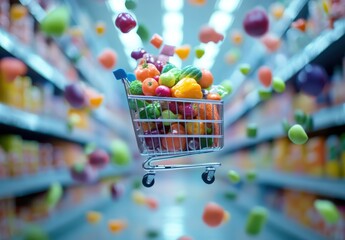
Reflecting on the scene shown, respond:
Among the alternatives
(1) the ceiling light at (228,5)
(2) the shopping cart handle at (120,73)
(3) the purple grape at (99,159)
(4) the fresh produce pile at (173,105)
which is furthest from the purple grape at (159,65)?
(1) the ceiling light at (228,5)

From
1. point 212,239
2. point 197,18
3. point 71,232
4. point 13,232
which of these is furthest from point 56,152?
point 197,18

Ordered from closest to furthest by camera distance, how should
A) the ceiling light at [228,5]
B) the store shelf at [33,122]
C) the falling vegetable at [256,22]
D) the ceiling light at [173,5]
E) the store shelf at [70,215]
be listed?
the falling vegetable at [256,22] → the store shelf at [33,122] → the store shelf at [70,215] → the ceiling light at [228,5] → the ceiling light at [173,5]

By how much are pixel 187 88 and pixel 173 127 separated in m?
0.10

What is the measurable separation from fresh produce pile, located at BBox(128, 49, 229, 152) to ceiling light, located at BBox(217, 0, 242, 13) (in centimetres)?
276

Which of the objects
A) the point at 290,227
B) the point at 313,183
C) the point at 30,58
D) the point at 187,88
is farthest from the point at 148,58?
the point at 290,227

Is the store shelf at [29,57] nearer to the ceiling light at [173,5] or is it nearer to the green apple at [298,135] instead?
the ceiling light at [173,5]

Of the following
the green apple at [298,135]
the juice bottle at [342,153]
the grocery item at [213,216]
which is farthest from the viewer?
the juice bottle at [342,153]

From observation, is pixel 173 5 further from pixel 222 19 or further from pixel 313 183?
pixel 313 183

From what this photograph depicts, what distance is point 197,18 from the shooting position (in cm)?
409

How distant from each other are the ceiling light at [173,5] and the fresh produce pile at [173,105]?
10.1ft

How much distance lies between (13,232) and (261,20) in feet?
7.03

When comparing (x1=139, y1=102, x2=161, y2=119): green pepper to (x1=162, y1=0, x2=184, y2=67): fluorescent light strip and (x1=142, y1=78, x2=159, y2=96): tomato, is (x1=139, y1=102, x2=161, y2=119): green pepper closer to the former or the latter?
(x1=142, y1=78, x2=159, y2=96): tomato

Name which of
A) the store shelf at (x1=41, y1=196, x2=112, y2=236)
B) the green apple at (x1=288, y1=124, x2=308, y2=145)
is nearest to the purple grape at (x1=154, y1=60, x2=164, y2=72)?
the green apple at (x1=288, y1=124, x2=308, y2=145)

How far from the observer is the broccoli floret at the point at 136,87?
873 mm
